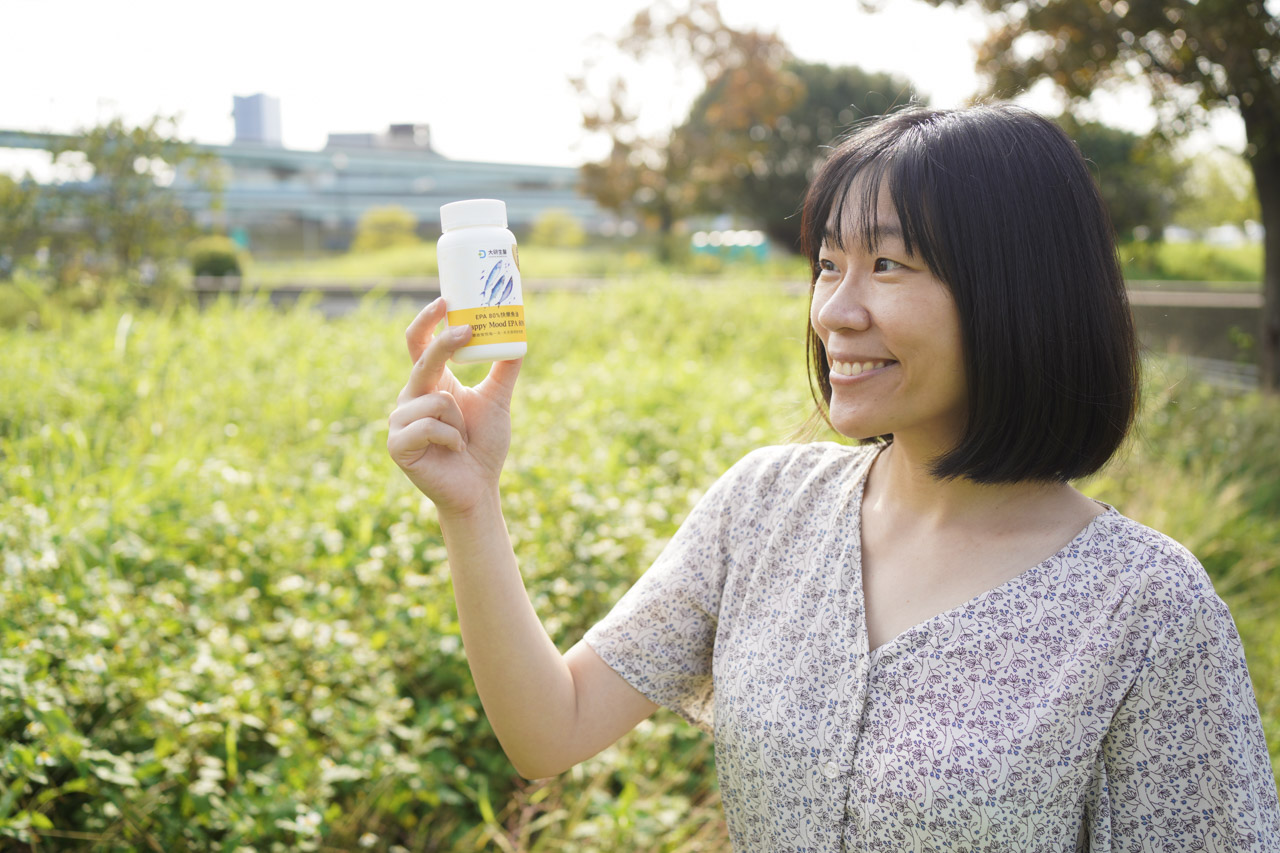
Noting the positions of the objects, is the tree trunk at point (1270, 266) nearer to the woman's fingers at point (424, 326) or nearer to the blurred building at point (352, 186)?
the woman's fingers at point (424, 326)

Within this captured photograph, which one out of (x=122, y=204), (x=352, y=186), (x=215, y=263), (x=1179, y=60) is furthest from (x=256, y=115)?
(x=352, y=186)

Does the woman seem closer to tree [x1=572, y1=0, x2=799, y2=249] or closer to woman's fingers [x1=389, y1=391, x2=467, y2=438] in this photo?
woman's fingers [x1=389, y1=391, x2=467, y2=438]

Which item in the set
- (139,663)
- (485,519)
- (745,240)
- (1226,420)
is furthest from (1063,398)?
(745,240)

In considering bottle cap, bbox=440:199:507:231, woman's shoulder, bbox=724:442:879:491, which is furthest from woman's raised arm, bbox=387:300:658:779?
woman's shoulder, bbox=724:442:879:491

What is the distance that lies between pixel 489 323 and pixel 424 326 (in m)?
0.10

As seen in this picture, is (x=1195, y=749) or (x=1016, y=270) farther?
(x=1016, y=270)

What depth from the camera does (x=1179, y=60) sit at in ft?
22.8

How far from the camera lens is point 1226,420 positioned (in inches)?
242

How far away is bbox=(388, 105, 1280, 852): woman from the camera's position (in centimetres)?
120

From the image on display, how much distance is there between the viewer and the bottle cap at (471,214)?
1.42 metres

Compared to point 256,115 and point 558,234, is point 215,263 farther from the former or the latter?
point 558,234

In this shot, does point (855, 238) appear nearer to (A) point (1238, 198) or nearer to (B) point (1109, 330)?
(B) point (1109, 330)

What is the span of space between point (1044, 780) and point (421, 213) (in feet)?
190

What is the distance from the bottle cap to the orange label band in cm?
13
